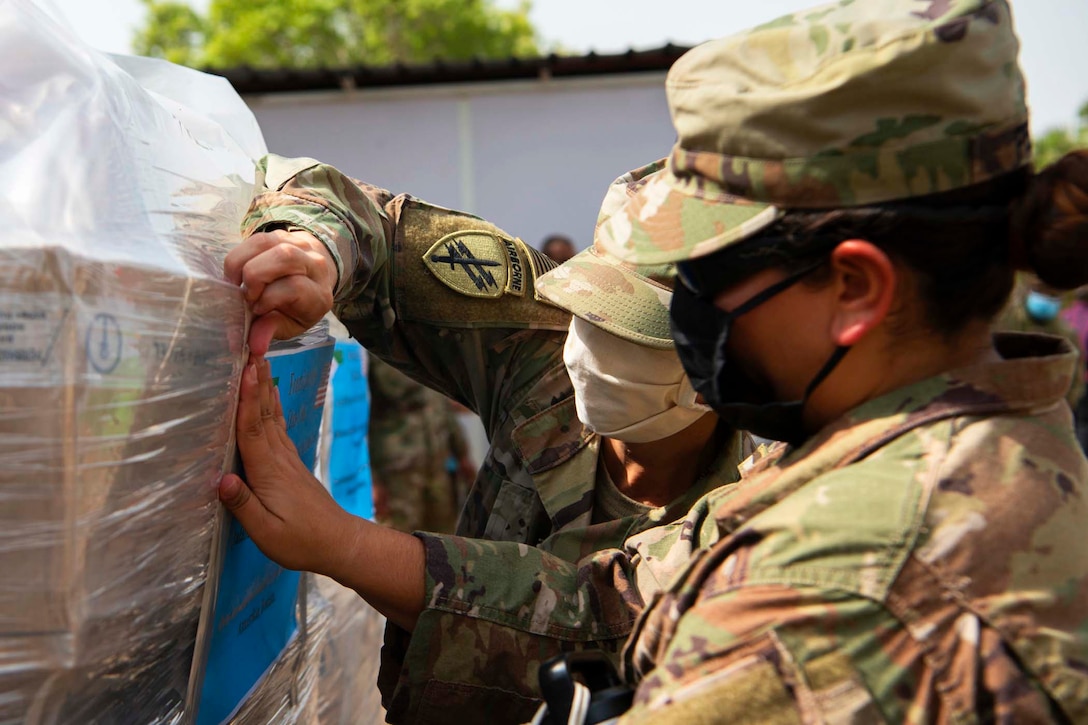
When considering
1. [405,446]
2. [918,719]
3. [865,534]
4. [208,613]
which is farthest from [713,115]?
[405,446]

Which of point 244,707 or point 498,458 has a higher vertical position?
point 498,458

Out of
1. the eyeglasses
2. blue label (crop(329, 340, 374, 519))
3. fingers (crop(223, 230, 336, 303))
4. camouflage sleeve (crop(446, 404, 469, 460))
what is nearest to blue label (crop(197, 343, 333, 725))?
fingers (crop(223, 230, 336, 303))

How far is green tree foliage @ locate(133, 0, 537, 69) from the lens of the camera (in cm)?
1962

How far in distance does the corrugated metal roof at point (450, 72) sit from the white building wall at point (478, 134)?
0.09 meters

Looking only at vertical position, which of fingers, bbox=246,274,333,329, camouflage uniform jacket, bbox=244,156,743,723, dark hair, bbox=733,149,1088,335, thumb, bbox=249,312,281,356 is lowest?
camouflage uniform jacket, bbox=244,156,743,723

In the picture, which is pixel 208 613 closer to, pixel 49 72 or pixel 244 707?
pixel 244 707

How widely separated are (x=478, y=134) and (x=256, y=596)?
605cm

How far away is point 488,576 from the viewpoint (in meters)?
1.43

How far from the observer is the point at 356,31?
20625 mm

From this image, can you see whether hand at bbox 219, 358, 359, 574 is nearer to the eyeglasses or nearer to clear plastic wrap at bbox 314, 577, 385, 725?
the eyeglasses

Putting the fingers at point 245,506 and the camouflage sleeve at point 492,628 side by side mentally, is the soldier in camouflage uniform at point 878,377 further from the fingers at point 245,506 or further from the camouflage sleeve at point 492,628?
the fingers at point 245,506

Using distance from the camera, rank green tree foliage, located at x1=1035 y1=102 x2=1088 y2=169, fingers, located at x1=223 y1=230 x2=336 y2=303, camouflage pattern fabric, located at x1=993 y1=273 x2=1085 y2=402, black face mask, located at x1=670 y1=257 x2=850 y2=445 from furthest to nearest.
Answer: green tree foliage, located at x1=1035 y1=102 x2=1088 y2=169 < camouflage pattern fabric, located at x1=993 y1=273 x2=1085 y2=402 < fingers, located at x1=223 y1=230 x2=336 y2=303 < black face mask, located at x1=670 y1=257 x2=850 y2=445

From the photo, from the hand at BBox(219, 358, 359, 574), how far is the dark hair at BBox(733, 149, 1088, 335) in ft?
2.21

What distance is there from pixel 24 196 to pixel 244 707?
89cm
